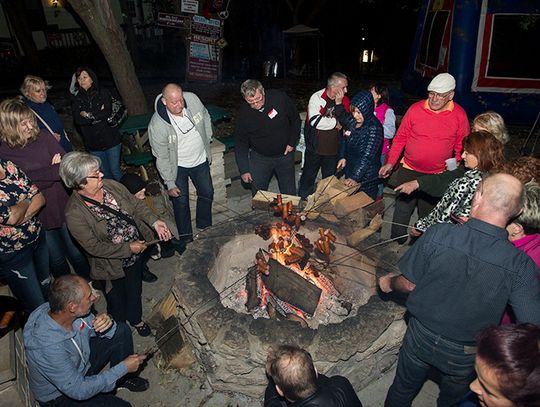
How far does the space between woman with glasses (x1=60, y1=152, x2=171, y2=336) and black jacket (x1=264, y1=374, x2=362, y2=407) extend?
1995mm

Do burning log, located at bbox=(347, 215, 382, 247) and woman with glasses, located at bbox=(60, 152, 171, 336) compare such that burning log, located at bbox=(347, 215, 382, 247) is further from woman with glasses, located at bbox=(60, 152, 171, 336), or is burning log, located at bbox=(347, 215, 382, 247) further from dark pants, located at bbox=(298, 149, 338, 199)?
woman with glasses, located at bbox=(60, 152, 171, 336)

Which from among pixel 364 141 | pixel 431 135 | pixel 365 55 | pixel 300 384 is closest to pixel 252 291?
pixel 300 384

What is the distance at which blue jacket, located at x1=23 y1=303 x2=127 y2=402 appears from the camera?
282 cm

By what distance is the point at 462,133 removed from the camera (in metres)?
4.72

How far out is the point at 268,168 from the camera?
581cm

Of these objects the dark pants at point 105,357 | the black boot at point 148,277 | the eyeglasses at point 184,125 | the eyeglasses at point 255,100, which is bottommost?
the black boot at point 148,277

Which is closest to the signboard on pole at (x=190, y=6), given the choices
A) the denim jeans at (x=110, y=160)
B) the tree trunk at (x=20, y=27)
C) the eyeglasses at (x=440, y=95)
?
the tree trunk at (x=20, y=27)

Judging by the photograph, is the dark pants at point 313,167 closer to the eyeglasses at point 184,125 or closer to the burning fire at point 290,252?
the burning fire at point 290,252

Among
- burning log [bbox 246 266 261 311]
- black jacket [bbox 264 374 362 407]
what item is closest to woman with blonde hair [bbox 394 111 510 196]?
burning log [bbox 246 266 261 311]

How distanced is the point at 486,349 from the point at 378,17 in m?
20.9

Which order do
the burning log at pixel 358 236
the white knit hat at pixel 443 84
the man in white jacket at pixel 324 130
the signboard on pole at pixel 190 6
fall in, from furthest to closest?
the signboard on pole at pixel 190 6
the man in white jacket at pixel 324 130
the white knit hat at pixel 443 84
the burning log at pixel 358 236

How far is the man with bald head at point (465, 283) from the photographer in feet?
7.84

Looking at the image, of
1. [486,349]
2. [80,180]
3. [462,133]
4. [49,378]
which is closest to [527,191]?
[486,349]

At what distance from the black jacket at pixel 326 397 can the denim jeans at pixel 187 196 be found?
3149 millimetres
